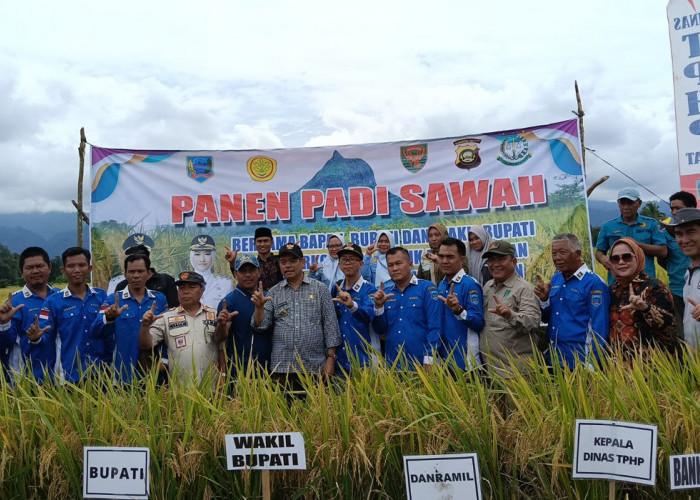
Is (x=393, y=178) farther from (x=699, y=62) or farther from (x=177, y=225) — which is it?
(x=699, y=62)

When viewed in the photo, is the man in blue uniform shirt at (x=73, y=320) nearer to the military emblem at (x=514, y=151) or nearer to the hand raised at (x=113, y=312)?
the hand raised at (x=113, y=312)

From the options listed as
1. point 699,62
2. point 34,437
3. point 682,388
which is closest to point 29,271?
point 34,437

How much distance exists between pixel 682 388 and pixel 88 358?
4.16 metres

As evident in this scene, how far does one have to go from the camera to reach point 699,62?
20.4ft

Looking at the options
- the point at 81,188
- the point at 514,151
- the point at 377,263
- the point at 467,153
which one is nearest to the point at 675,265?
the point at 514,151

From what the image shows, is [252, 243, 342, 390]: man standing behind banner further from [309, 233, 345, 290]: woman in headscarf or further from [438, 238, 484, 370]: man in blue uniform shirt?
[309, 233, 345, 290]: woman in headscarf

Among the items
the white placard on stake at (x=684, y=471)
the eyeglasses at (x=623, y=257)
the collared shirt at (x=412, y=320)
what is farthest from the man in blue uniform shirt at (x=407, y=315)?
the white placard on stake at (x=684, y=471)

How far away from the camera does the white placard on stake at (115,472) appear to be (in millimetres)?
2910

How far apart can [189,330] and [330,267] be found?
8.89 ft

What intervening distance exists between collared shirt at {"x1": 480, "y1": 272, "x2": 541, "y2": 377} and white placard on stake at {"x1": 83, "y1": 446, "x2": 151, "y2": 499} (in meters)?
2.57

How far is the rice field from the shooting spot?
118 inches

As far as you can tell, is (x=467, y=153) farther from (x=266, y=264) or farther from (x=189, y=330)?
(x=189, y=330)

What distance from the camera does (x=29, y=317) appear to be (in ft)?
16.7

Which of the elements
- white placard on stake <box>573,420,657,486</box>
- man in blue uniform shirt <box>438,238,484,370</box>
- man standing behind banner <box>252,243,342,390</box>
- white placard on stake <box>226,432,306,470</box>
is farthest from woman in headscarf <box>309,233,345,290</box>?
white placard on stake <box>573,420,657,486</box>
